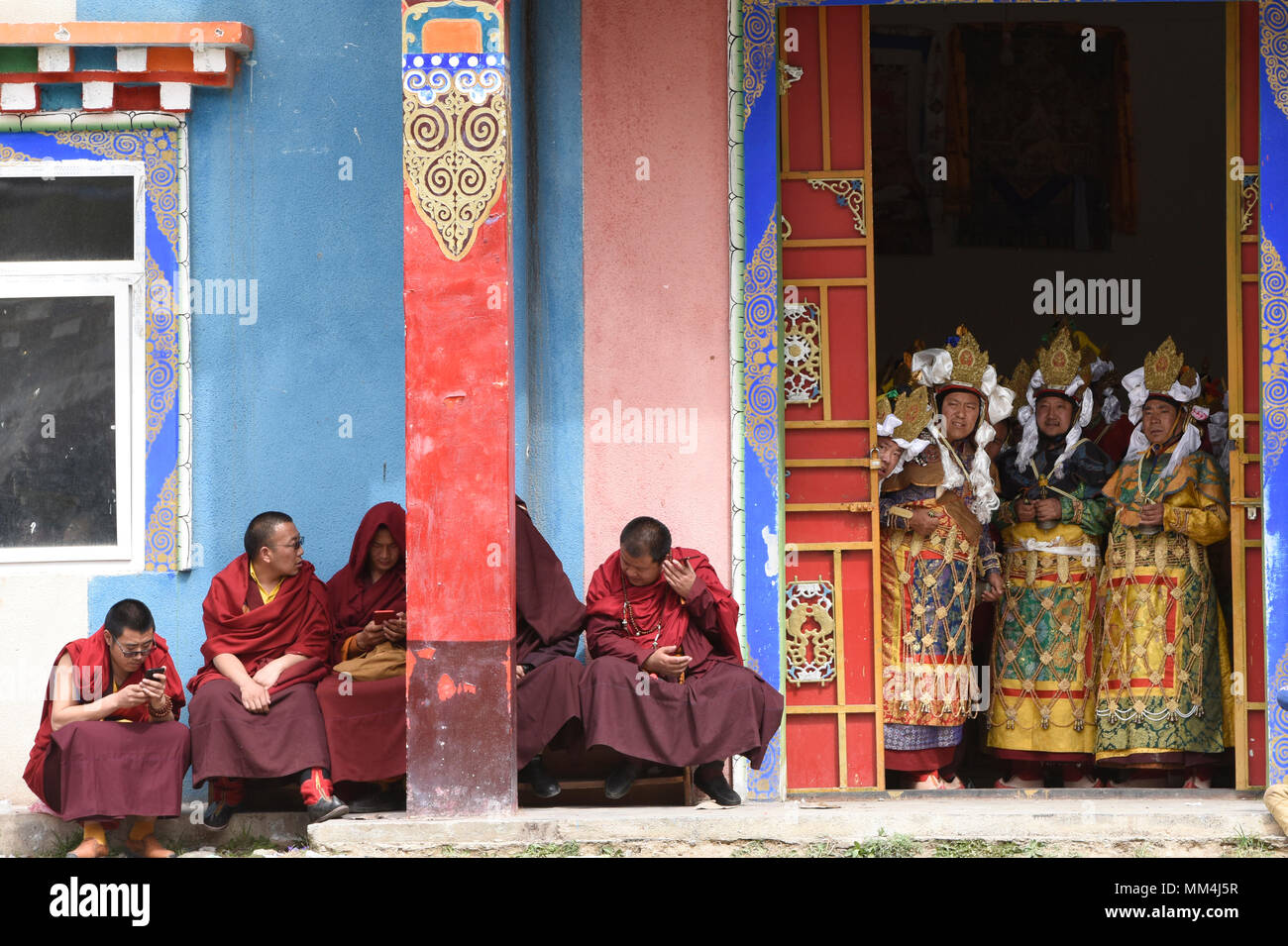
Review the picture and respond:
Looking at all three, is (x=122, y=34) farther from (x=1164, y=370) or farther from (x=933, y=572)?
(x=1164, y=370)

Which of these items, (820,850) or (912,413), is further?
(912,413)

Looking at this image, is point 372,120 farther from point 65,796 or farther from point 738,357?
point 65,796

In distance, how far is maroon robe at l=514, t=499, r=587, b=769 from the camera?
6.60m

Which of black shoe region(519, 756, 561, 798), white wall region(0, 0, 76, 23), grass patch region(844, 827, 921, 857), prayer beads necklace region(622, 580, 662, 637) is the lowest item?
grass patch region(844, 827, 921, 857)

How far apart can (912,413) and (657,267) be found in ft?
4.34

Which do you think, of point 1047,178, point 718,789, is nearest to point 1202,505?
point 718,789

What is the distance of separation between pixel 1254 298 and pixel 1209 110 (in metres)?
2.96

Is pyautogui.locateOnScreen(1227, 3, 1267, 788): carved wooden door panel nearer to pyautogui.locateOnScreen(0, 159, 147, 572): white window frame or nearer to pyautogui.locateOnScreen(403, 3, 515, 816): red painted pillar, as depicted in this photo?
pyautogui.locateOnScreen(403, 3, 515, 816): red painted pillar

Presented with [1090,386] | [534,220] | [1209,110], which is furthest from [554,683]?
[1209,110]

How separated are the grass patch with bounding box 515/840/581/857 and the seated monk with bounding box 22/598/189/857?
1.43 metres

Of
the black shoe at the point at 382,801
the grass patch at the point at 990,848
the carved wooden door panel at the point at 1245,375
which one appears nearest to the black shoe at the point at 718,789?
the grass patch at the point at 990,848

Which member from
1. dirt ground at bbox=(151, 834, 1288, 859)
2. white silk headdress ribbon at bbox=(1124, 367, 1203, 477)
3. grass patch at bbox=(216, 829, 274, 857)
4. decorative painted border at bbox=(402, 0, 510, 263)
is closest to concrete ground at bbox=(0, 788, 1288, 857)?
dirt ground at bbox=(151, 834, 1288, 859)

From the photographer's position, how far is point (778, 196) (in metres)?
7.16

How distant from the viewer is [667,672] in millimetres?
6555
